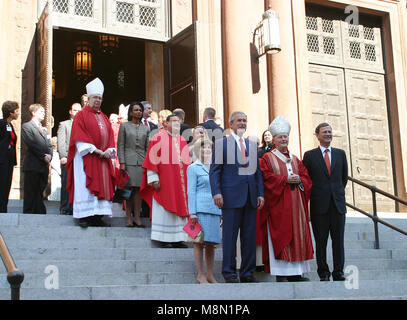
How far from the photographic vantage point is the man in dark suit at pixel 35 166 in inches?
326

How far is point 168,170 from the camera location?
25.9 feet

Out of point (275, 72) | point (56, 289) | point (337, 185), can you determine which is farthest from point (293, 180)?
point (275, 72)

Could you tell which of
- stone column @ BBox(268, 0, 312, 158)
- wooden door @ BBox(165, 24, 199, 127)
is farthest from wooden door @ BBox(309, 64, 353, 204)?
wooden door @ BBox(165, 24, 199, 127)

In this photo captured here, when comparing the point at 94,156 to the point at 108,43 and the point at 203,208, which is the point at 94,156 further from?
the point at 108,43

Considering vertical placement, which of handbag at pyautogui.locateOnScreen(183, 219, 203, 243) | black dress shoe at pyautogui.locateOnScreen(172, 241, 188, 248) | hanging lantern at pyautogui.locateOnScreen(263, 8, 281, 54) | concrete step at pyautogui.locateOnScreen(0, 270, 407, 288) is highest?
hanging lantern at pyautogui.locateOnScreen(263, 8, 281, 54)

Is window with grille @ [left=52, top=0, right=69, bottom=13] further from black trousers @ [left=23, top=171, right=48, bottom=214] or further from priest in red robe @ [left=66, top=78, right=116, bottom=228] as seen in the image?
black trousers @ [left=23, top=171, right=48, bottom=214]

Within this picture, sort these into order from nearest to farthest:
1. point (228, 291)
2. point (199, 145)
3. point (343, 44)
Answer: point (228, 291)
point (199, 145)
point (343, 44)

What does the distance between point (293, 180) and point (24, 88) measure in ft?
19.9

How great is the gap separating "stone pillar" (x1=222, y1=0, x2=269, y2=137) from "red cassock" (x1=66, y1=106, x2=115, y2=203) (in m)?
4.15

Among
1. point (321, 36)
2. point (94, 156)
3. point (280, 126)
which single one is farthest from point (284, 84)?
point (94, 156)

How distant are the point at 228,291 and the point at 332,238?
2.00 m

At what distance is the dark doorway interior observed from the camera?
1880 cm

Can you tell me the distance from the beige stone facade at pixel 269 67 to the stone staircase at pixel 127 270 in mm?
3343
